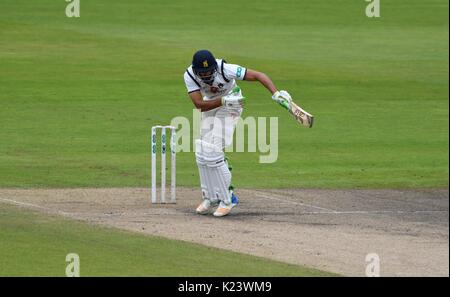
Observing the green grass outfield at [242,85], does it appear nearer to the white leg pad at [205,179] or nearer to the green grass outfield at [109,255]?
the white leg pad at [205,179]

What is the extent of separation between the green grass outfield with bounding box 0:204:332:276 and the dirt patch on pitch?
0.36 meters

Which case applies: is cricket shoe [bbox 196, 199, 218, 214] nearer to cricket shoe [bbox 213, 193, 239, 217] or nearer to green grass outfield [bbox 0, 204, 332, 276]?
cricket shoe [bbox 213, 193, 239, 217]

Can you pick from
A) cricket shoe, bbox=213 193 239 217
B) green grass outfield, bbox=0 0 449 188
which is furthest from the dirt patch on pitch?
green grass outfield, bbox=0 0 449 188

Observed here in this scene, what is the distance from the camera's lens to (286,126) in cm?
2430

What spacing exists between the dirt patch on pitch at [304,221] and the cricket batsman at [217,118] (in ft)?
1.06

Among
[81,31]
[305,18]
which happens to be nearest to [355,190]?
[81,31]

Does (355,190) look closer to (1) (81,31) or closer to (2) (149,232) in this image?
(2) (149,232)

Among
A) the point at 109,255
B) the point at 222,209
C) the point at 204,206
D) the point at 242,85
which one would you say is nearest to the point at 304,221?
the point at 222,209

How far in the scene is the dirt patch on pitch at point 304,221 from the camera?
13.0 m

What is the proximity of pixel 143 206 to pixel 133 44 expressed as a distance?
2219 centimetres

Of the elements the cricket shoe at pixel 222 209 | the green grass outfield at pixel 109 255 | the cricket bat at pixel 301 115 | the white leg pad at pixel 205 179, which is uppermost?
the cricket bat at pixel 301 115

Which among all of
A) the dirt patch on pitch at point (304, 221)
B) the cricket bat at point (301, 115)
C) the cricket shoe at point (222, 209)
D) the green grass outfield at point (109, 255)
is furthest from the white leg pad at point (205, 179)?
the green grass outfield at point (109, 255)

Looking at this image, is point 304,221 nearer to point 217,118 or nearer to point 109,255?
point 217,118

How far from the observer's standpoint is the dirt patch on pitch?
510 inches
